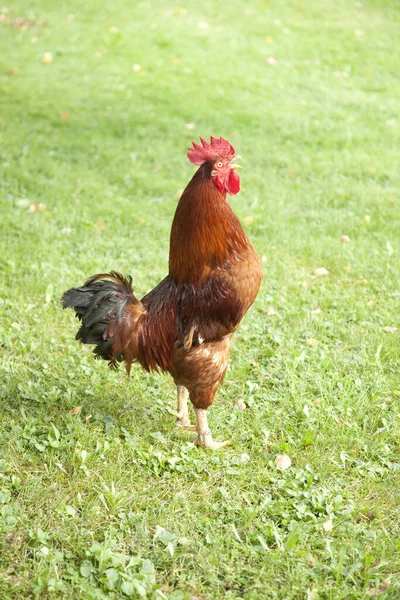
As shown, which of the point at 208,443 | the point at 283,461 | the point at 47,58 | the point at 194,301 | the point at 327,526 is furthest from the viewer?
the point at 47,58

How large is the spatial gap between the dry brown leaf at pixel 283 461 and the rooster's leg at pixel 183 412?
0.60 metres

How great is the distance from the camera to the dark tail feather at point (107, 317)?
3.31m

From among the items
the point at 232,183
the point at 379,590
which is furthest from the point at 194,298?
the point at 379,590

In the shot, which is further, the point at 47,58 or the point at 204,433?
the point at 47,58

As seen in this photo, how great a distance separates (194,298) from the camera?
339 cm

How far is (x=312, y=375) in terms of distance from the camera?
168 inches

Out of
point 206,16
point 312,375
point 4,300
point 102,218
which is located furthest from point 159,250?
point 206,16

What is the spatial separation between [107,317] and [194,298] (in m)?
0.50

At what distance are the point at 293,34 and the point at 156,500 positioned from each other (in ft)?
33.6

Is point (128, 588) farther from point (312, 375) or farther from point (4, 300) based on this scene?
point (4, 300)

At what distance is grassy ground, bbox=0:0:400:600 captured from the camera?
9.84ft

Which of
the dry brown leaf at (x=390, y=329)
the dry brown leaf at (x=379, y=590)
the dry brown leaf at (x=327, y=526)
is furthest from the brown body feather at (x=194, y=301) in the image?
the dry brown leaf at (x=390, y=329)

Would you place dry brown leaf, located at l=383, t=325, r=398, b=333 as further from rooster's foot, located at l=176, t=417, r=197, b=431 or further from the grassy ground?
rooster's foot, located at l=176, t=417, r=197, b=431

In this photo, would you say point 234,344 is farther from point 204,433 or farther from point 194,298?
point 194,298
